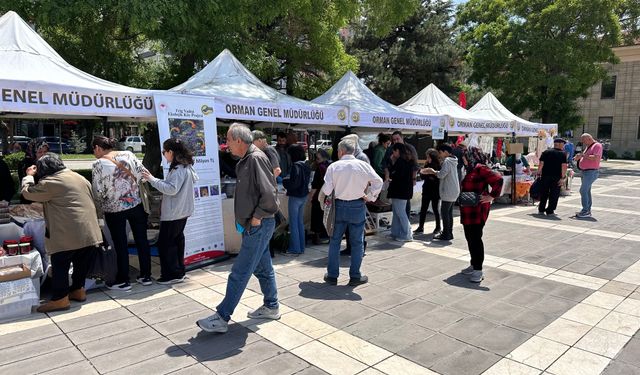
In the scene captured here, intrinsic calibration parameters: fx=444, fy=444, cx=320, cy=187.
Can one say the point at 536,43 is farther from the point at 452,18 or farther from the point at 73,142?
the point at 73,142

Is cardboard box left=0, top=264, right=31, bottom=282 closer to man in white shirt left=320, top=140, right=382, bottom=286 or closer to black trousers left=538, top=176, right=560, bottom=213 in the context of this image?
man in white shirt left=320, top=140, right=382, bottom=286

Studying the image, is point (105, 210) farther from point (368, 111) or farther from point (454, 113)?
point (454, 113)

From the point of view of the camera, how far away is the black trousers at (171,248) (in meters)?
5.02

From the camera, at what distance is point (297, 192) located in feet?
20.9

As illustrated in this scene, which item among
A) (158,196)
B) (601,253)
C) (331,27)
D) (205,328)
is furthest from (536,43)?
(205,328)

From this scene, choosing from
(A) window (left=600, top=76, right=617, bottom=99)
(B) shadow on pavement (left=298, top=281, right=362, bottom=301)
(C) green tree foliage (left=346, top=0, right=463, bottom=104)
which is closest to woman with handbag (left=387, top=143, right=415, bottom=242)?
(B) shadow on pavement (left=298, top=281, right=362, bottom=301)

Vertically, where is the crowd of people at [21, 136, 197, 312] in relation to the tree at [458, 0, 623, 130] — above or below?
below

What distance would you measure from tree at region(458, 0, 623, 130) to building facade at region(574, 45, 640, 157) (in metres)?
18.6

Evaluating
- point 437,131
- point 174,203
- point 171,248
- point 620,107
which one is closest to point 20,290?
point 171,248

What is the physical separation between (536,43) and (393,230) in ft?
71.5

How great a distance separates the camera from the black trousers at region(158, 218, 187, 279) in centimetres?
502

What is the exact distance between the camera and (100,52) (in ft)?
35.9

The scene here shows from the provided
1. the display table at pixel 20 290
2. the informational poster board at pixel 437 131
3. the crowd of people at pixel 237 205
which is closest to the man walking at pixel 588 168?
the informational poster board at pixel 437 131

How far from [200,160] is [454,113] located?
7828 mm
